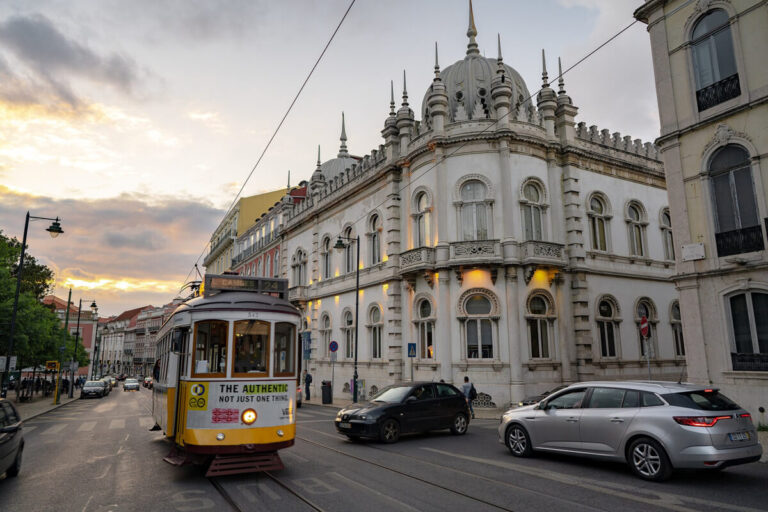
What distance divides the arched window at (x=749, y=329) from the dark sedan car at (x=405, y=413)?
7.73 metres

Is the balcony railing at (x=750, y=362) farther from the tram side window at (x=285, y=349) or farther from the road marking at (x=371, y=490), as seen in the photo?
the tram side window at (x=285, y=349)

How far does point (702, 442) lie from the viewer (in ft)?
25.9

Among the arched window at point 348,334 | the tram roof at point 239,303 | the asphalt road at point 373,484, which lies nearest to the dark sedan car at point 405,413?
the asphalt road at point 373,484

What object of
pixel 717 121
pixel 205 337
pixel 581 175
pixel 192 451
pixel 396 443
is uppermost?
pixel 581 175

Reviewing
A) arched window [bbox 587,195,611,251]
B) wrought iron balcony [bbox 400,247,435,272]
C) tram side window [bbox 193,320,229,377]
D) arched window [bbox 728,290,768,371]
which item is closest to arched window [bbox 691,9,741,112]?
arched window [bbox 728,290,768,371]

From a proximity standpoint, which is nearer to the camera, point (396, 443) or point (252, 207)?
point (396, 443)

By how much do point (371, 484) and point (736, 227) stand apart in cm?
1262

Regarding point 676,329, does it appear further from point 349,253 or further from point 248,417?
point 248,417

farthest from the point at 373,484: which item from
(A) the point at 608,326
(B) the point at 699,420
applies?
(A) the point at 608,326

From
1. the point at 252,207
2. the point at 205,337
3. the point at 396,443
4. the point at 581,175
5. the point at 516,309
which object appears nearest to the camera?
the point at 205,337

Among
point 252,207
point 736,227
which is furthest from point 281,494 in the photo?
point 252,207

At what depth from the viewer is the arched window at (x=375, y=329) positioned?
90.4 ft

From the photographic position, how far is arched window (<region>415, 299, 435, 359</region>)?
76.6 feet

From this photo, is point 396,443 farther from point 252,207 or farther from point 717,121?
point 252,207
